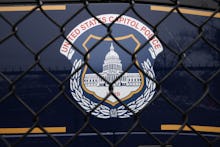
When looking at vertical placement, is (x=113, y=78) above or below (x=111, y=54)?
below

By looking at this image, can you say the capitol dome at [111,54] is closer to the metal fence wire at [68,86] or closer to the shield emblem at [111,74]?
the shield emblem at [111,74]

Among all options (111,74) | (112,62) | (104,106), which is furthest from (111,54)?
(104,106)

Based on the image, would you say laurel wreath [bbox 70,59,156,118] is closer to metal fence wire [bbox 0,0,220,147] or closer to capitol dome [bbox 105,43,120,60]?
metal fence wire [bbox 0,0,220,147]

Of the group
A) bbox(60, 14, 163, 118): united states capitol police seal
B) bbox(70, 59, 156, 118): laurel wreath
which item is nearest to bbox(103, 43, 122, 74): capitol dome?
bbox(60, 14, 163, 118): united states capitol police seal

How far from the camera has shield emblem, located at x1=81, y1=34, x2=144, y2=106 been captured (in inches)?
133

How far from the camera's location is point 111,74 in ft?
11.1

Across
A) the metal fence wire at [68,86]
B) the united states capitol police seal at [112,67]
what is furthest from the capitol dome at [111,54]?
the metal fence wire at [68,86]

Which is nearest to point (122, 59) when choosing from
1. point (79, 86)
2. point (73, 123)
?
point (79, 86)

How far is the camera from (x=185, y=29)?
3.70 m

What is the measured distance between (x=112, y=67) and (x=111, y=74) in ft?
0.23

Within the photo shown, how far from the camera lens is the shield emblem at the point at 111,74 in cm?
338

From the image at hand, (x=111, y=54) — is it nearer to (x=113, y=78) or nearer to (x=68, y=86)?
(x=113, y=78)

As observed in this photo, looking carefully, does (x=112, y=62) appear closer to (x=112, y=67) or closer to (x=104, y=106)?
(x=112, y=67)

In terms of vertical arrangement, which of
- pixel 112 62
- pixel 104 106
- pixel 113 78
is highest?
pixel 112 62
